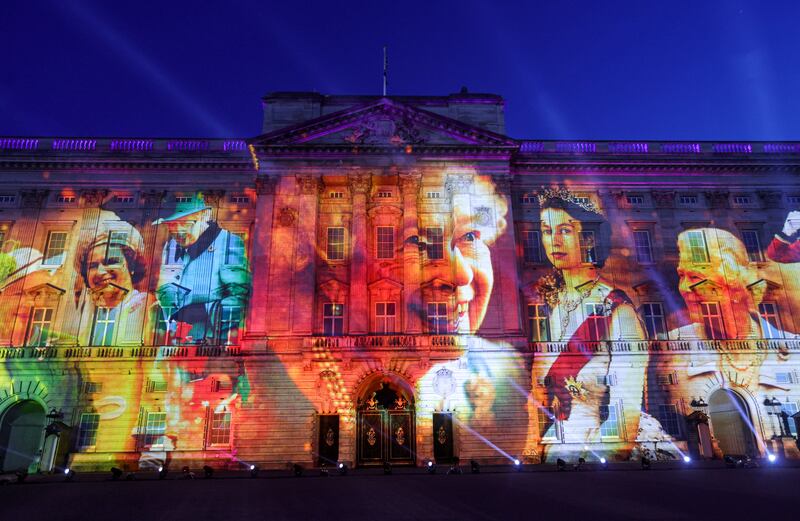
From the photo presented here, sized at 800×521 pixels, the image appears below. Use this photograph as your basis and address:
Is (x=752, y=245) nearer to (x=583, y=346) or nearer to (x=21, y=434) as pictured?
(x=583, y=346)

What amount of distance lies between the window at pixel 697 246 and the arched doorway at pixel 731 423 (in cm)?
854

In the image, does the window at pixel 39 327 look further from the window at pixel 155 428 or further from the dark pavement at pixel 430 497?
the dark pavement at pixel 430 497

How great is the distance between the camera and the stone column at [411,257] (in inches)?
1375

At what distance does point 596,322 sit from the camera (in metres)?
37.5

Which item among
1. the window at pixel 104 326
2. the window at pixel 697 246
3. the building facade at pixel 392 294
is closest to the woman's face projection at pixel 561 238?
the building facade at pixel 392 294

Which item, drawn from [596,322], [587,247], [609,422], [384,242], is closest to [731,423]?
[609,422]

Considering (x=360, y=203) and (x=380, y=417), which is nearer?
(x=380, y=417)

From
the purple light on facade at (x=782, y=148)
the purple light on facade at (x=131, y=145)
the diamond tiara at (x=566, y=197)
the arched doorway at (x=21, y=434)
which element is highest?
the purple light on facade at (x=782, y=148)

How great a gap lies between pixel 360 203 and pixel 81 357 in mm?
18866

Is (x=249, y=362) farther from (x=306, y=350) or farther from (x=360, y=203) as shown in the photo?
(x=360, y=203)

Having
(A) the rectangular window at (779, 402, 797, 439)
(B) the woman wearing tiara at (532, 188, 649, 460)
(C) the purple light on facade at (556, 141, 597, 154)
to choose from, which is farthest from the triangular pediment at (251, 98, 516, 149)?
(A) the rectangular window at (779, 402, 797, 439)

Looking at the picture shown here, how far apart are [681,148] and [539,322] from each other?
16473 mm

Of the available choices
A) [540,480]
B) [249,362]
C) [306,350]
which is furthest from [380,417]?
[540,480]

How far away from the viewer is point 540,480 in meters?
23.7
